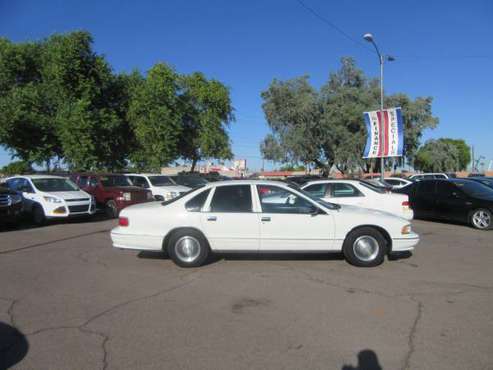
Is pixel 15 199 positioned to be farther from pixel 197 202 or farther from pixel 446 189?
pixel 446 189

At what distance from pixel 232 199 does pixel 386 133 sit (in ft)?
47.0

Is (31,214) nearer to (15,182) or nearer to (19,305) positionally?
(15,182)

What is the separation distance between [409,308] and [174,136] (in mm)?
22504

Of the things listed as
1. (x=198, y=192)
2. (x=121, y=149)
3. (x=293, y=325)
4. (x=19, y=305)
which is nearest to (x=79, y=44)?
(x=121, y=149)

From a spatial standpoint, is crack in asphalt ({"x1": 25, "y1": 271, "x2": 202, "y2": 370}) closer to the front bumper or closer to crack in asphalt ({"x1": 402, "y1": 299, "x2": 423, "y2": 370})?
the front bumper

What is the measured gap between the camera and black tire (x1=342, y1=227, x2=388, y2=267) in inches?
273

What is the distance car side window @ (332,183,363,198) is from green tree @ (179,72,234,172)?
57.2 ft

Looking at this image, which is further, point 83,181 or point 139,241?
point 83,181

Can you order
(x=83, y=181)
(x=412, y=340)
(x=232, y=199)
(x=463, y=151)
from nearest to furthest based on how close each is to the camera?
1. (x=412, y=340)
2. (x=232, y=199)
3. (x=83, y=181)
4. (x=463, y=151)

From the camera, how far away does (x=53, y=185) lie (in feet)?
45.9

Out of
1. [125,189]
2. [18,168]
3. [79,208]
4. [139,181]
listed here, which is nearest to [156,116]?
[139,181]

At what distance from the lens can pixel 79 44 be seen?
22859 mm

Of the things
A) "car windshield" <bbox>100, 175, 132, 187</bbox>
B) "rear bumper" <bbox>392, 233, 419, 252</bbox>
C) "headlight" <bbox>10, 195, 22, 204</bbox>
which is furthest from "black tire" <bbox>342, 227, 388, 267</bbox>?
"car windshield" <bbox>100, 175, 132, 187</bbox>

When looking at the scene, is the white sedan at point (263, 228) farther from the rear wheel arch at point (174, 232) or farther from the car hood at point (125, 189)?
the car hood at point (125, 189)
